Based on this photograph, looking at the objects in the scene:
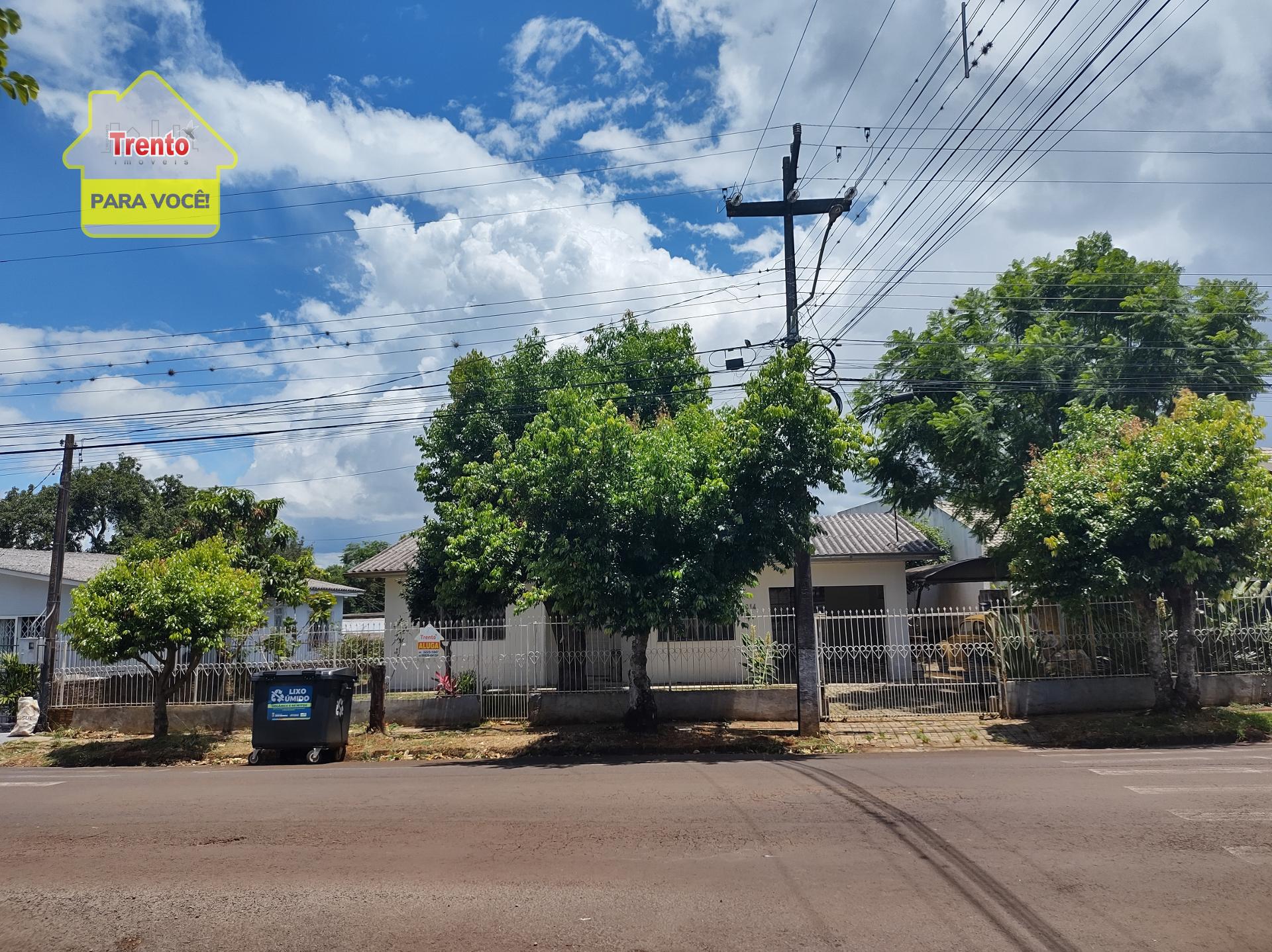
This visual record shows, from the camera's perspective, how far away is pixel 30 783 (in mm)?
12289

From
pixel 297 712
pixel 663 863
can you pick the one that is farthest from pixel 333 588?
pixel 663 863

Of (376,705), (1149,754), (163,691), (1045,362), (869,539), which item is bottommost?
(1149,754)

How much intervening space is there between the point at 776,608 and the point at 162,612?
1443cm

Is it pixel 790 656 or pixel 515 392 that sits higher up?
pixel 515 392

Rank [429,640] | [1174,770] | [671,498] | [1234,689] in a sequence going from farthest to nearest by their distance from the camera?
1. [429,640]
2. [1234,689]
3. [671,498]
4. [1174,770]

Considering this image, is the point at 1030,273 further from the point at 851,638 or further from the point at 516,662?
the point at 516,662

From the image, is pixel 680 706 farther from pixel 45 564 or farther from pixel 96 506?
pixel 96 506

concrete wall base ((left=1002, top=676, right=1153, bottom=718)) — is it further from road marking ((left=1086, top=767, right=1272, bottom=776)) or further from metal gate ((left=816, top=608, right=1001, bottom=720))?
road marking ((left=1086, top=767, right=1272, bottom=776))

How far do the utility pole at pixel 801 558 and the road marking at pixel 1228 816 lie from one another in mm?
6601

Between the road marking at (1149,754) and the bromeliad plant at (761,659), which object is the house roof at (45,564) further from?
the road marking at (1149,754)

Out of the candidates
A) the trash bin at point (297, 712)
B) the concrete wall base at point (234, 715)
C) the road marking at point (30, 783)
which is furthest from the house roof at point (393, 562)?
the road marking at point (30, 783)

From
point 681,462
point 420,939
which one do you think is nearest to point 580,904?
point 420,939

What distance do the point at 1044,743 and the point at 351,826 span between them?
10.8 metres

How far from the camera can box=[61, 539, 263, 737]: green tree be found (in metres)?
14.9
